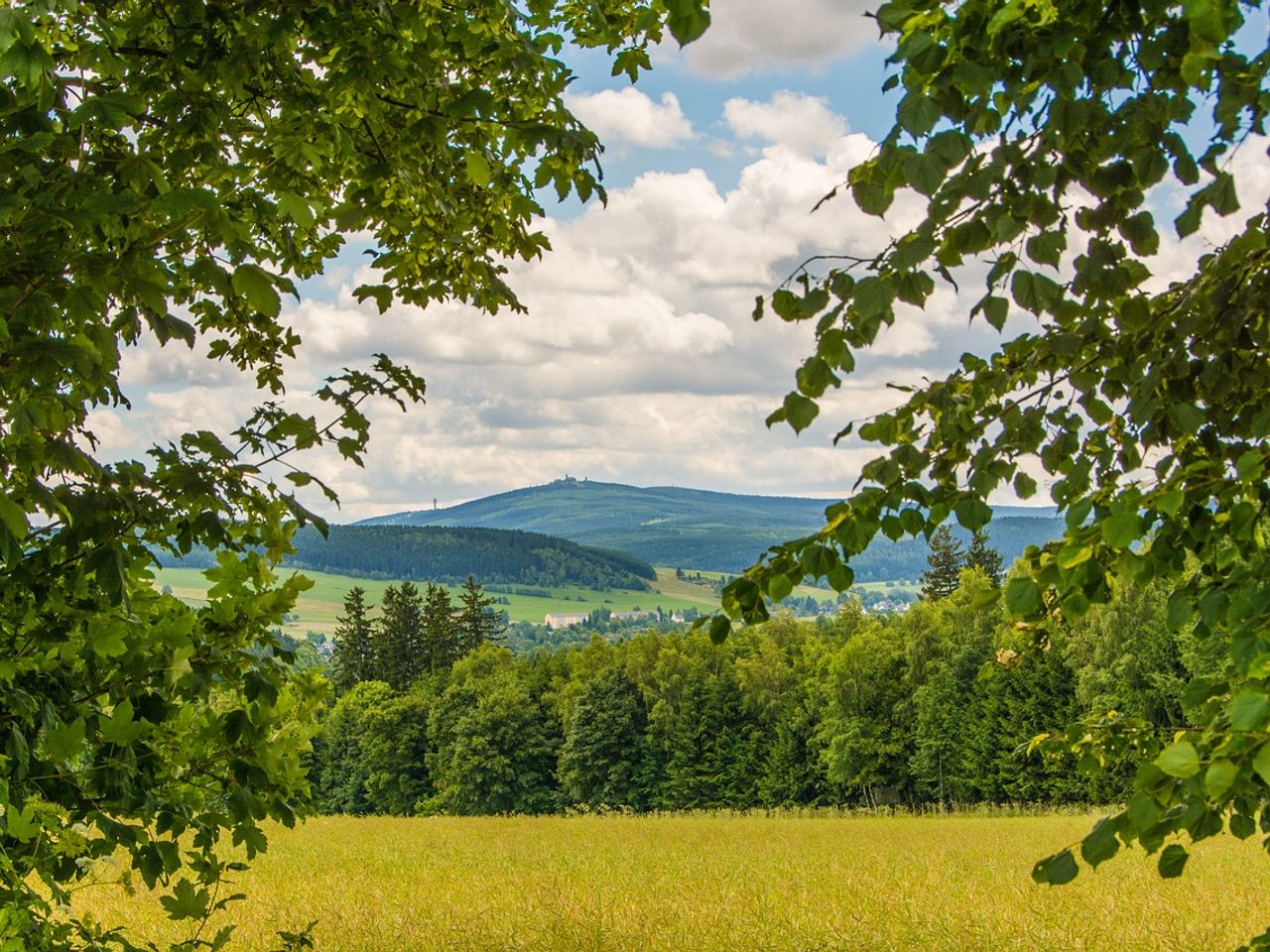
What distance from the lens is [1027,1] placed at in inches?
81.8

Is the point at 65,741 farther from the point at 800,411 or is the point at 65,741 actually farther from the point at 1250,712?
the point at 1250,712

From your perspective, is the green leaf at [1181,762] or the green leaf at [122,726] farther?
the green leaf at [122,726]

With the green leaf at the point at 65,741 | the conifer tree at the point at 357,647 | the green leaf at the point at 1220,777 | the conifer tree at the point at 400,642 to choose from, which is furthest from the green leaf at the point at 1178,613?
the conifer tree at the point at 357,647

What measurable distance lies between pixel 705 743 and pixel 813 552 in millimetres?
60483

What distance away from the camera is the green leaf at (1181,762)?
6.68ft

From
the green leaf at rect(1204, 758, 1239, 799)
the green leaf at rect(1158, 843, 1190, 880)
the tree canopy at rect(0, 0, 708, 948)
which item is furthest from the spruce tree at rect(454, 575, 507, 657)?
the green leaf at rect(1204, 758, 1239, 799)

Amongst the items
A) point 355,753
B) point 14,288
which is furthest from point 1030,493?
point 355,753

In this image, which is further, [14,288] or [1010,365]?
[1010,365]

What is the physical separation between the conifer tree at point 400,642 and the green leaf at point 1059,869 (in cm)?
7016

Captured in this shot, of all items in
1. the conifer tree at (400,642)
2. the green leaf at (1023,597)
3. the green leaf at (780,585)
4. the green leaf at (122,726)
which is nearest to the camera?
the green leaf at (1023,597)

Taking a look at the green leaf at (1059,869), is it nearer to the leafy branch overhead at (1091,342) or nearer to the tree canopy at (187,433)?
the leafy branch overhead at (1091,342)

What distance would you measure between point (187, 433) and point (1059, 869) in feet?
10.4

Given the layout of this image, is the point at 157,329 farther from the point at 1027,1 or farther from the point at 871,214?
the point at 1027,1

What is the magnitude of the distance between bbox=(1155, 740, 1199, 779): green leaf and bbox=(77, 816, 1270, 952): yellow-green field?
346 cm
